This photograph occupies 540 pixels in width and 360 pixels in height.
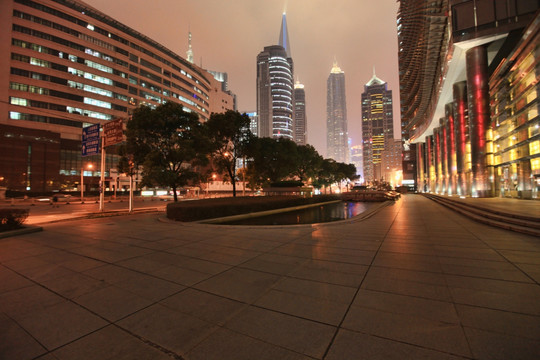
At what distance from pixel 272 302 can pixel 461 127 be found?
169 ft

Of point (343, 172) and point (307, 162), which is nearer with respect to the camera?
point (307, 162)

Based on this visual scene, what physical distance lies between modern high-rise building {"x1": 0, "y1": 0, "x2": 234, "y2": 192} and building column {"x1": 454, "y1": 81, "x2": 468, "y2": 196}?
81.1 metres

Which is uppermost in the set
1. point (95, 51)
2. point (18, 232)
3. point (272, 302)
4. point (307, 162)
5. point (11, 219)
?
point (95, 51)

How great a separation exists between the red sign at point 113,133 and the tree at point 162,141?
2.08ft

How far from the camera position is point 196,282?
5.02m

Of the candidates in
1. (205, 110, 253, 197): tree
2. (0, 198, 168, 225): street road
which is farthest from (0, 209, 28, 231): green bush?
(205, 110, 253, 197): tree

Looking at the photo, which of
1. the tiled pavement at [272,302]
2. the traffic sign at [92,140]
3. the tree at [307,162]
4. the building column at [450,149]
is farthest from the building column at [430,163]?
the traffic sign at [92,140]

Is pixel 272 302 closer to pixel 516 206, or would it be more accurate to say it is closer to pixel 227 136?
pixel 516 206

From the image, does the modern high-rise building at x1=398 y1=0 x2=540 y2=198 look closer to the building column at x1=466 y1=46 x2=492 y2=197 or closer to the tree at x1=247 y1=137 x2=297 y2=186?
the building column at x1=466 y1=46 x2=492 y2=197

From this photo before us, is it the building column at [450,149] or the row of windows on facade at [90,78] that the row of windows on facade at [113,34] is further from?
the building column at [450,149]

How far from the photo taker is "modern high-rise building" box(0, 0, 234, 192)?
56938 millimetres

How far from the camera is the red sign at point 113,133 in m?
19.7

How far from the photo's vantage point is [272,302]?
4.07m

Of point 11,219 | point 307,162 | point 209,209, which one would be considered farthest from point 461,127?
point 11,219
